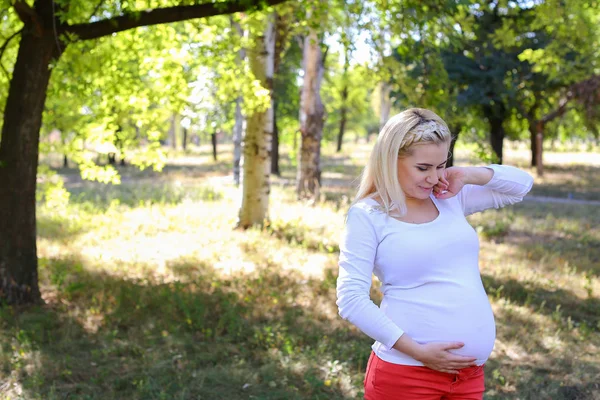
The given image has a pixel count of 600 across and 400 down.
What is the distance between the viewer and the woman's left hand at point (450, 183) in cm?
272

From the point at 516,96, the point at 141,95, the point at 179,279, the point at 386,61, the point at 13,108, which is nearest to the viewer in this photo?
the point at 13,108

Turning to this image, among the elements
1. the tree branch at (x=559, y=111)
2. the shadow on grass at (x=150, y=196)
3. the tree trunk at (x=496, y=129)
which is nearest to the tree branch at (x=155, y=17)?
the shadow on grass at (x=150, y=196)

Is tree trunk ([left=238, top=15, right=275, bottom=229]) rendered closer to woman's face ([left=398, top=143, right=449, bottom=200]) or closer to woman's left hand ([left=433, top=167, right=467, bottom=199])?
woman's left hand ([left=433, top=167, right=467, bottom=199])

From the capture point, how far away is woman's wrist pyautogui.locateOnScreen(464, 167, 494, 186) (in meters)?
2.94

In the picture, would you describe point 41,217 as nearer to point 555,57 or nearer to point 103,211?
point 103,211

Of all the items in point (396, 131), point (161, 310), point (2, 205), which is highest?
point (396, 131)

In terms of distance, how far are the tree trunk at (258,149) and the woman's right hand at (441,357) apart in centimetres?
941

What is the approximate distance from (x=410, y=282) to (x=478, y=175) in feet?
2.37

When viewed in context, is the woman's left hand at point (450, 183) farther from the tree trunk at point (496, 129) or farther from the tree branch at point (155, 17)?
the tree trunk at point (496, 129)

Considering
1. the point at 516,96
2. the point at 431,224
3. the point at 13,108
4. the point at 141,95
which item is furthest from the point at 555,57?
the point at 516,96

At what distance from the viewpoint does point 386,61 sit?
10.3m

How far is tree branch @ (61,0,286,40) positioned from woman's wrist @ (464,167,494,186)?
4316 mm

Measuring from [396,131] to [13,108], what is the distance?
580 centimetres

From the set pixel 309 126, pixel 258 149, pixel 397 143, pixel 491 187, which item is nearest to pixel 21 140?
pixel 258 149
